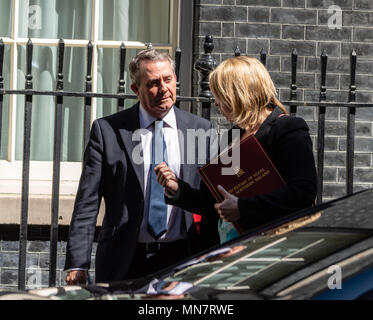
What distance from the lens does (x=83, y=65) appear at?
655 centimetres

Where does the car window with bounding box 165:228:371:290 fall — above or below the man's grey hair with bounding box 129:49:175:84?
below

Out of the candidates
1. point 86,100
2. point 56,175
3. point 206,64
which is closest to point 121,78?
point 86,100

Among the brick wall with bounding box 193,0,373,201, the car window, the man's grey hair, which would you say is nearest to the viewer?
the car window

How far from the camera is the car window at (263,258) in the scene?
2439 mm

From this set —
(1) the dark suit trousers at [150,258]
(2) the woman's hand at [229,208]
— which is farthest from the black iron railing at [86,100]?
(2) the woman's hand at [229,208]

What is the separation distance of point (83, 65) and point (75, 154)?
668 mm

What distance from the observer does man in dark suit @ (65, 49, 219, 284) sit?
12.4 ft

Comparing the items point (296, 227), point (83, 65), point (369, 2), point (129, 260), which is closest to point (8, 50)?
point (83, 65)

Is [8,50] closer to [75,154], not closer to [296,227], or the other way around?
[75,154]

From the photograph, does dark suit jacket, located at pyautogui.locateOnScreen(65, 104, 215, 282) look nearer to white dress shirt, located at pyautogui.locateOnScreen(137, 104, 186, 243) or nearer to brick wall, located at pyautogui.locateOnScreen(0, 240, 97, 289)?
white dress shirt, located at pyautogui.locateOnScreen(137, 104, 186, 243)

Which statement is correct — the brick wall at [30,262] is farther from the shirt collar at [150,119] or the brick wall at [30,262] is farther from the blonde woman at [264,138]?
the blonde woman at [264,138]

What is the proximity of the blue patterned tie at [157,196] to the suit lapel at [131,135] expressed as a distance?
0.18ft

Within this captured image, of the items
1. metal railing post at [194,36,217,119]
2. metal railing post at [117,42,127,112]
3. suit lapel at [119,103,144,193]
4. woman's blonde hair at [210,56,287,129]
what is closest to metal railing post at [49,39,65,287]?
metal railing post at [117,42,127,112]

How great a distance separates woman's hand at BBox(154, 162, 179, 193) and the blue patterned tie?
8.8 inches
